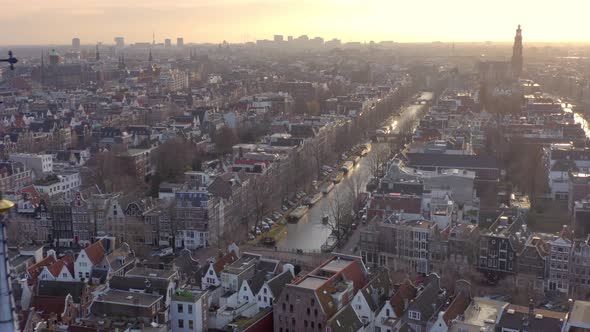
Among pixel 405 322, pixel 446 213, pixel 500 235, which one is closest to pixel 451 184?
pixel 446 213

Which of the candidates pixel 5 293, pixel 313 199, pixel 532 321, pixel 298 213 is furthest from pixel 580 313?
pixel 313 199

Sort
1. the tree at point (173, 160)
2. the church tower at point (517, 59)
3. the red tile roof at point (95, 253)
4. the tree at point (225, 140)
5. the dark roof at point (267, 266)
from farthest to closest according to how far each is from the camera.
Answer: the church tower at point (517, 59)
the tree at point (225, 140)
the tree at point (173, 160)
the red tile roof at point (95, 253)
the dark roof at point (267, 266)

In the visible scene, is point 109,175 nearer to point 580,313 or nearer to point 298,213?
point 298,213

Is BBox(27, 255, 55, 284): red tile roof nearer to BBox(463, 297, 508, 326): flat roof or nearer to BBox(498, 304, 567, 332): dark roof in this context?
BBox(463, 297, 508, 326): flat roof

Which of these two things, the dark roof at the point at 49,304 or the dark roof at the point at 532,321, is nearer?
the dark roof at the point at 532,321

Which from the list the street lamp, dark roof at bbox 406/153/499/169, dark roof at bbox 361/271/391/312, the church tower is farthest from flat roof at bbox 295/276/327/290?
the church tower

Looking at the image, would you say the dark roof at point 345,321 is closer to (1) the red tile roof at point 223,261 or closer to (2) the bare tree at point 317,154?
(1) the red tile roof at point 223,261

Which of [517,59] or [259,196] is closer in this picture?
[259,196]

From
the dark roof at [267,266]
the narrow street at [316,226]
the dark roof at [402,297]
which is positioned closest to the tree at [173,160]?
the narrow street at [316,226]
